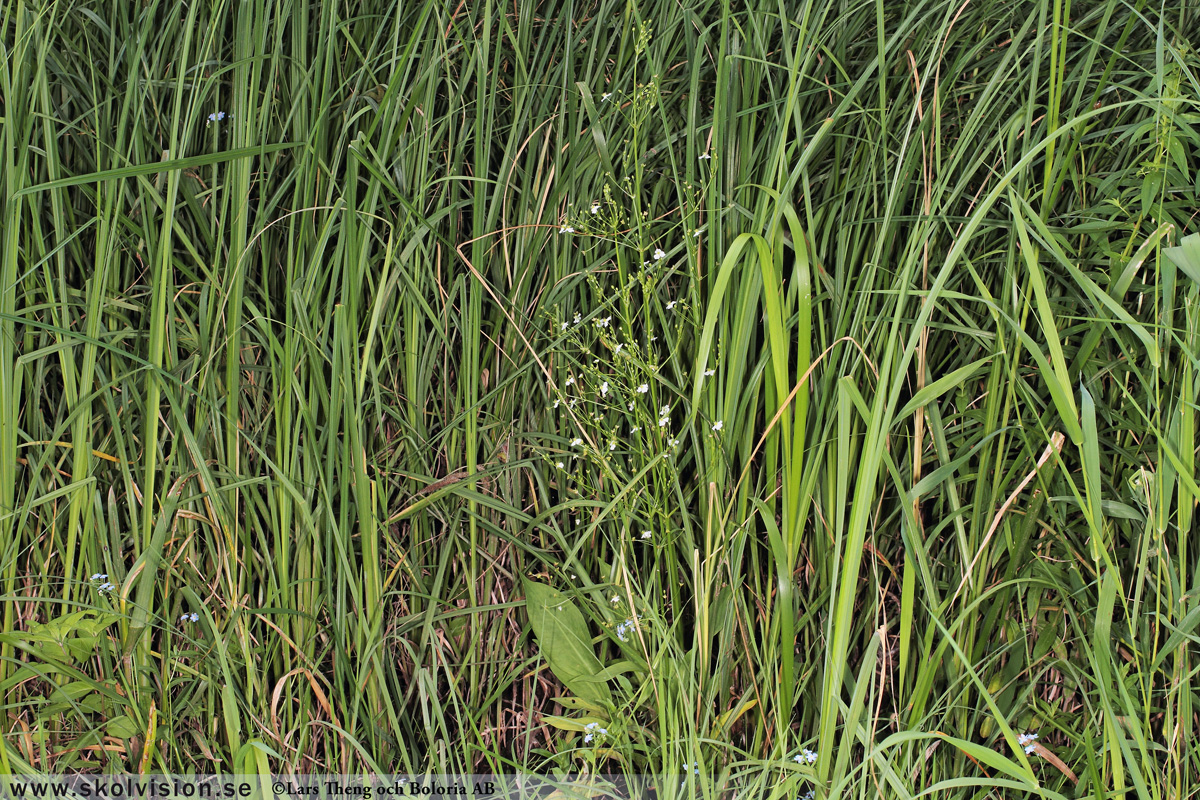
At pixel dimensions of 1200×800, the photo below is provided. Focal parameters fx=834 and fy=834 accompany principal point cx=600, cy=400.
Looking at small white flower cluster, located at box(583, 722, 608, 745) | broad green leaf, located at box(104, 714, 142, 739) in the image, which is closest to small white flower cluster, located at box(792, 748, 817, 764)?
small white flower cluster, located at box(583, 722, 608, 745)

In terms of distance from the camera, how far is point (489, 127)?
51.8 inches

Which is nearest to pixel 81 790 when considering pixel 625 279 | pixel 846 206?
pixel 625 279

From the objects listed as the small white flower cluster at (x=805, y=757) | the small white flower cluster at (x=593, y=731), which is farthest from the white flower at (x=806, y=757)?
the small white flower cluster at (x=593, y=731)

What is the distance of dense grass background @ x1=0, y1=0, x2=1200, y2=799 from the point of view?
113cm

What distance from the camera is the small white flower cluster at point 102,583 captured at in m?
1.18

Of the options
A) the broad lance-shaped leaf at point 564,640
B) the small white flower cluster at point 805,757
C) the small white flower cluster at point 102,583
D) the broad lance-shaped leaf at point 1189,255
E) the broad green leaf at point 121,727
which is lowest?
the broad green leaf at point 121,727

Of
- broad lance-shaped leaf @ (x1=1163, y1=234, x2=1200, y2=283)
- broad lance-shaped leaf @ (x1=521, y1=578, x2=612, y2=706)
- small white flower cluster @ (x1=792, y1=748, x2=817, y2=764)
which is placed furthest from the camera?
broad lance-shaped leaf @ (x1=521, y1=578, x2=612, y2=706)

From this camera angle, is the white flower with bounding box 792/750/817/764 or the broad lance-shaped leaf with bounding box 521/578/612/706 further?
the broad lance-shaped leaf with bounding box 521/578/612/706

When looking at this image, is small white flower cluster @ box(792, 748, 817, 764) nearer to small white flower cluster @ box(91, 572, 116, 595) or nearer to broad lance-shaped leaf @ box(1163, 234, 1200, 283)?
broad lance-shaped leaf @ box(1163, 234, 1200, 283)

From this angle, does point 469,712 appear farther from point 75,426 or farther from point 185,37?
point 185,37

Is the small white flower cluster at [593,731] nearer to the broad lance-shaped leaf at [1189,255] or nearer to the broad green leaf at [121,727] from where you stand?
the broad green leaf at [121,727]

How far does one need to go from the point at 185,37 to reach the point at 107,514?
76 centimetres

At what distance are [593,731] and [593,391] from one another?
47 centimetres

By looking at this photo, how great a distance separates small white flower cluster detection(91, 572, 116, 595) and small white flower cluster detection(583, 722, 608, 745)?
27.7 inches
